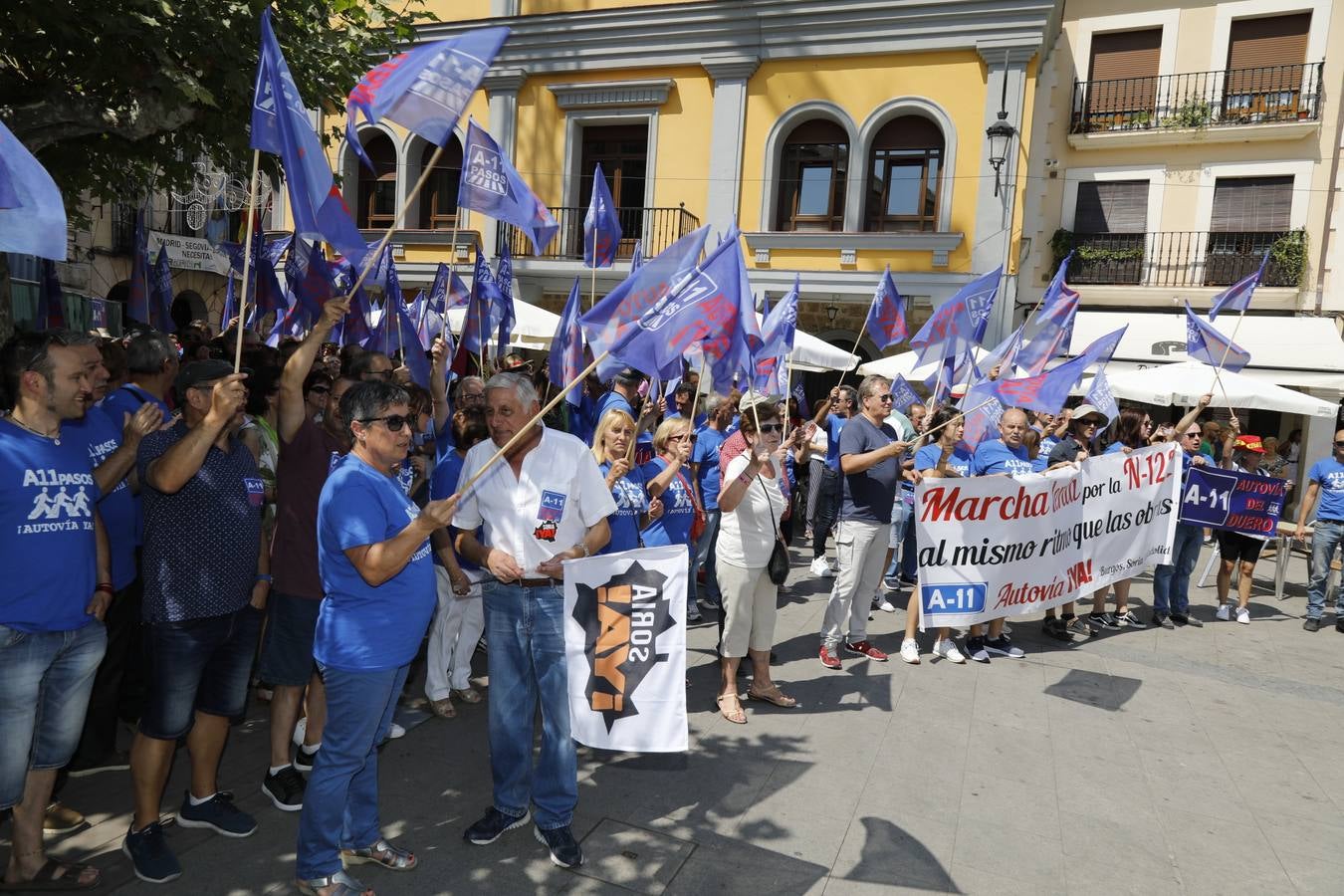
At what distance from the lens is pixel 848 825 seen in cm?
397

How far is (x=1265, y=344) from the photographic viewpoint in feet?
47.4

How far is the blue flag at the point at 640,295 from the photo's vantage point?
4.23 m

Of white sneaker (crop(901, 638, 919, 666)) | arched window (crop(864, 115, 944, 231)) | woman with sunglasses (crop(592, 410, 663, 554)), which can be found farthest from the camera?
arched window (crop(864, 115, 944, 231))

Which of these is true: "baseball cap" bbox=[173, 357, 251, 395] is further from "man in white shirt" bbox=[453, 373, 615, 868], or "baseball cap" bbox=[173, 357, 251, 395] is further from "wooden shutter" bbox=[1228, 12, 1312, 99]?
"wooden shutter" bbox=[1228, 12, 1312, 99]

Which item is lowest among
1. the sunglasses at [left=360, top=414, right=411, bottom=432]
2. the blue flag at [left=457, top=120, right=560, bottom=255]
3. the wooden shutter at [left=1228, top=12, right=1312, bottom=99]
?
the sunglasses at [left=360, top=414, right=411, bottom=432]

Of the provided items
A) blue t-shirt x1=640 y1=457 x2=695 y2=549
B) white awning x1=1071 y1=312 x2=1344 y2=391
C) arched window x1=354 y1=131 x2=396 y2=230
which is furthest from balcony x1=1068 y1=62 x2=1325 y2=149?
blue t-shirt x1=640 y1=457 x2=695 y2=549

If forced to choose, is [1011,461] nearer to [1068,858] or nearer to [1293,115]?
[1068,858]

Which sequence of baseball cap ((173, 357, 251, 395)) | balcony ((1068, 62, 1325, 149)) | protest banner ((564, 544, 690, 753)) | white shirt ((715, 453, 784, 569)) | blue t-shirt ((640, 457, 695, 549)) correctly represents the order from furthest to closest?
balcony ((1068, 62, 1325, 149)) < blue t-shirt ((640, 457, 695, 549)) < white shirt ((715, 453, 784, 569)) < protest banner ((564, 544, 690, 753)) < baseball cap ((173, 357, 251, 395))

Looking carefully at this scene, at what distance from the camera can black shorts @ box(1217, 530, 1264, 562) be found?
8422mm

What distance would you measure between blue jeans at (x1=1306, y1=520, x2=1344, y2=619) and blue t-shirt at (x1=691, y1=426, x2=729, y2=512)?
19.5ft

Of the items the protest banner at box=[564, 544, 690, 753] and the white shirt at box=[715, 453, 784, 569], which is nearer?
the protest banner at box=[564, 544, 690, 753]

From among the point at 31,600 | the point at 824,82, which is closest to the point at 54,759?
the point at 31,600

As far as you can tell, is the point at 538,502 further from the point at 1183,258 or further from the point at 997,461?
the point at 1183,258

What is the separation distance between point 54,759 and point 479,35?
358 centimetres
